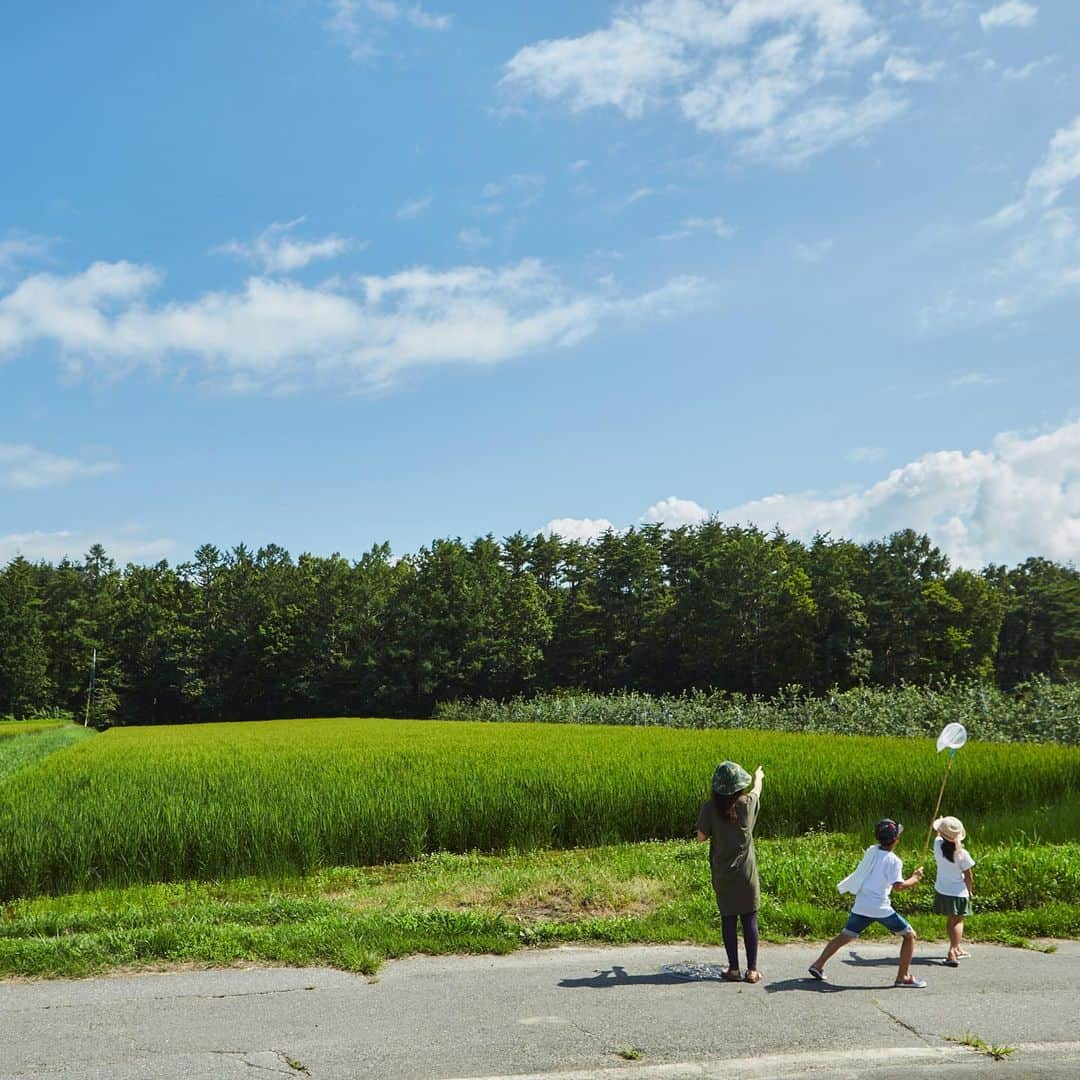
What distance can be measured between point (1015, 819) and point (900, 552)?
58235 mm

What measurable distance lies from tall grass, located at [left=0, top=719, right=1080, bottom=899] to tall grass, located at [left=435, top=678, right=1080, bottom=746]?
23.3ft

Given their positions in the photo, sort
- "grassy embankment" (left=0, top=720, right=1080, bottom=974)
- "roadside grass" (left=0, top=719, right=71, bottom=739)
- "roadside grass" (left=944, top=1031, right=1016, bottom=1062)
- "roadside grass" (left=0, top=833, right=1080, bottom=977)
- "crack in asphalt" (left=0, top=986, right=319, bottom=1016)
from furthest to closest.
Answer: "roadside grass" (left=0, top=719, right=71, bottom=739) < "grassy embankment" (left=0, top=720, right=1080, bottom=974) < "roadside grass" (left=0, top=833, right=1080, bottom=977) < "crack in asphalt" (left=0, top=986, right=319, bottom=1016) < "roadside grass" (left=944, top=1031, right=1016, bottom=1062)

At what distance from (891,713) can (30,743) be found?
128 feet

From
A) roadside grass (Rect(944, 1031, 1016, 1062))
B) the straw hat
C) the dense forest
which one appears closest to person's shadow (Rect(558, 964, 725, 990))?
roadside grass (Rect(944, 1031, 1016, 1062))

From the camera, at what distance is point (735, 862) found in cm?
677

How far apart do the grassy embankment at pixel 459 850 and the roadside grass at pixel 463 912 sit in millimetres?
29

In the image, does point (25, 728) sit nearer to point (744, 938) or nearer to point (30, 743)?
point (30, 743)

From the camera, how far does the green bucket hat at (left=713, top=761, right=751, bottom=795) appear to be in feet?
22.3

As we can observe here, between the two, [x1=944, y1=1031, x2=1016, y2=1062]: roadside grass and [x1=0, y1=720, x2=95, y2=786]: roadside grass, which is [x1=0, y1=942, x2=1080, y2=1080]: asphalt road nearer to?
[x1=944, y1=1031, x2=1016, y2=1062]: roadside grass

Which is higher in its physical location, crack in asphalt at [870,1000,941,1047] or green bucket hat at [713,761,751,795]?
green bucket hat at [713,761,751,795]

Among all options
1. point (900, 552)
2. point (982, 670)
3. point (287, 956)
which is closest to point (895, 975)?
point (287, 956)

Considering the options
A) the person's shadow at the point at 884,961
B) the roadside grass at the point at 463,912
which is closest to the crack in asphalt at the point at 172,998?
the roadside grass at the point at 463,912

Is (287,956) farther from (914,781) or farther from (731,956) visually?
(914,781)

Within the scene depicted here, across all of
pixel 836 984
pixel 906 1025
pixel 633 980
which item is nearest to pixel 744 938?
pixel 836 984
